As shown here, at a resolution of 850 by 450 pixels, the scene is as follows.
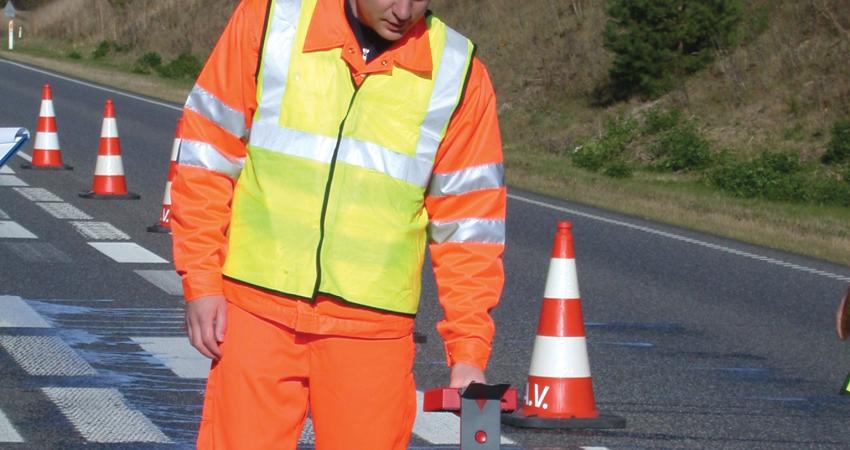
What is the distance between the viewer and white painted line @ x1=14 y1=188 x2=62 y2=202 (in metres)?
15.1

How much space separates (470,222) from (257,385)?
0.61 m

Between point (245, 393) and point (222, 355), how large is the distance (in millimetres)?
107

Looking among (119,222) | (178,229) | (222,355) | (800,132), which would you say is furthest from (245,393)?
(800,132)

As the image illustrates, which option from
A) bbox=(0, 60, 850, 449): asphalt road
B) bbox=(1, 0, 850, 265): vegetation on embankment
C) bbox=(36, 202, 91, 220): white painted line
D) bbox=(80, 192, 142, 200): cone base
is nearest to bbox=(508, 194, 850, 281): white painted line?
bbox=(0, 60, 850, 449): asphalt road

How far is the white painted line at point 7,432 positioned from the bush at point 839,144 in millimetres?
15337

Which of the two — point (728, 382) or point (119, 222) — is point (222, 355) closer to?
point (728, 382)

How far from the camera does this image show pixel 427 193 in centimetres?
389

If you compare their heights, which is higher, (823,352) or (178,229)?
(178,229)

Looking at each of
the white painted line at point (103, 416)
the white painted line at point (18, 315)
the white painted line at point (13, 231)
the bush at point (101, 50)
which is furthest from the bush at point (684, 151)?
the bush at point (101, 50)

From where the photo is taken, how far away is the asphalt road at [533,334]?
23.2ft

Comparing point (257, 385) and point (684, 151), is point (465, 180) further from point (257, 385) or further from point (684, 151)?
point (684, 151)

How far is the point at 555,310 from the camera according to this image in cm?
747

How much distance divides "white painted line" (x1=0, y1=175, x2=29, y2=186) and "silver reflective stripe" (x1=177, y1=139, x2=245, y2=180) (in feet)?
42.2

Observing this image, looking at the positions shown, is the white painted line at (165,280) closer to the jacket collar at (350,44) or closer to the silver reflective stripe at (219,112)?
the silver reflective stripe at (219,112)
